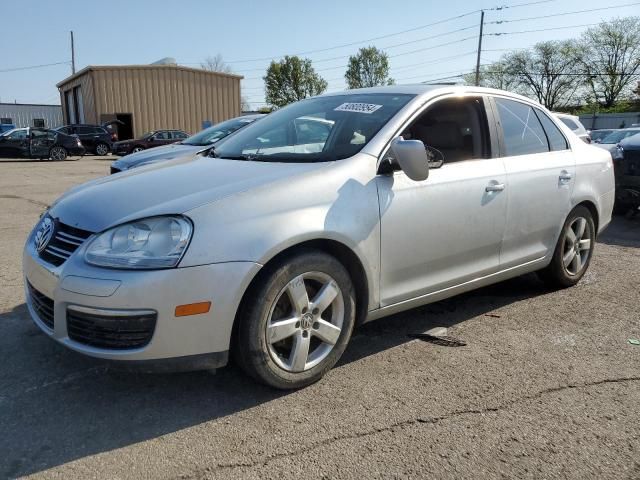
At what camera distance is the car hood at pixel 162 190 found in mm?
Result: 2611

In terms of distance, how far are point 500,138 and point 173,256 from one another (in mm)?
2516

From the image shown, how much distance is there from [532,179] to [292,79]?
218 feet

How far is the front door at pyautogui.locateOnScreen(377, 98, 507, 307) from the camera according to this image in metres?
3.10

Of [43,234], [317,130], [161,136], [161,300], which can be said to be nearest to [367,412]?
[161,300]

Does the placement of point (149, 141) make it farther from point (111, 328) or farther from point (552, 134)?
point (111, 328)

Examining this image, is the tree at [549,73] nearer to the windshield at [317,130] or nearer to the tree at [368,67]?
the tree at [368,67]

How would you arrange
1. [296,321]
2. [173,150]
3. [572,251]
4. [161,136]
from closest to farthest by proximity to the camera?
[296,321], [572,251], [173,150], [161,136]

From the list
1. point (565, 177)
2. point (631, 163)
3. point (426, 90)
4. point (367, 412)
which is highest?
point (426, 90)

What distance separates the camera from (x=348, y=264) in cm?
299

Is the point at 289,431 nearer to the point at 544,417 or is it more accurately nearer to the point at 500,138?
the point at 544,417

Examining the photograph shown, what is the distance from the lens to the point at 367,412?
2678mm

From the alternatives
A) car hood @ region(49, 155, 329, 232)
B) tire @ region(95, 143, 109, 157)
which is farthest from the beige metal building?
car hood @ region(49, 155, 329, 232)

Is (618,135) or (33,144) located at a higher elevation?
(618,135)

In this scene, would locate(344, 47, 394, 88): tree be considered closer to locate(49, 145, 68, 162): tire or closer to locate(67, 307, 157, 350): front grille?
locate(49, 145, 68, 162): tire
